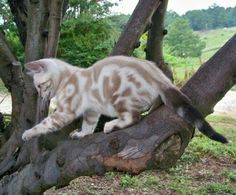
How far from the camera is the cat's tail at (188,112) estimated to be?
1823 mm

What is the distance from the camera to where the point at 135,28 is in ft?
8.80

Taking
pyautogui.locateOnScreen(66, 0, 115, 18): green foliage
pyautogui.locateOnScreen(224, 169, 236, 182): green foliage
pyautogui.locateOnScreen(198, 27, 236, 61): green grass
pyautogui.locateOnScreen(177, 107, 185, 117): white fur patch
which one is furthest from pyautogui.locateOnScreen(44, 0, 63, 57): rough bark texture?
pyautogui.locateOnScreen(198, 27, 236, 61): green grass

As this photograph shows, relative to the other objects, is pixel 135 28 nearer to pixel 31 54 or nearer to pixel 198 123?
pixel 31 54

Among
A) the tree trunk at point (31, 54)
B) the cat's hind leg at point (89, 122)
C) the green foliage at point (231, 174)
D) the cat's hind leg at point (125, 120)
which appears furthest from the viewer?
the green foliage at point (231, 174)

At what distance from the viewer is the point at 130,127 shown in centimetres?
198

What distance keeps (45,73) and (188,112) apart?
2.94ft

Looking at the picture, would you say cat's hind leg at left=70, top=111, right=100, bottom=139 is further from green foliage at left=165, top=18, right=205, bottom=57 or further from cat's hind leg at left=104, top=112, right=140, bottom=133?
green foliage at left=165, top=18, right=205, bottom=57

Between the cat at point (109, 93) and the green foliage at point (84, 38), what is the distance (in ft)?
21.5

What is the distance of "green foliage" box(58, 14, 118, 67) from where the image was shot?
9023 millimetres

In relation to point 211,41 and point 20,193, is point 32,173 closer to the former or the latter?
point 20,193

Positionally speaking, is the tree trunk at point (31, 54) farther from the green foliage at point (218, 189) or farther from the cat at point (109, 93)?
the green foliage at point (218, 189)

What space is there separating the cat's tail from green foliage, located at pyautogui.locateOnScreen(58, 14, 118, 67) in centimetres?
711

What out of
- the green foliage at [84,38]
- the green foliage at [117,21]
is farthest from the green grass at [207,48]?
the green foliage at [84,38]

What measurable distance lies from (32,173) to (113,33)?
7215mm
